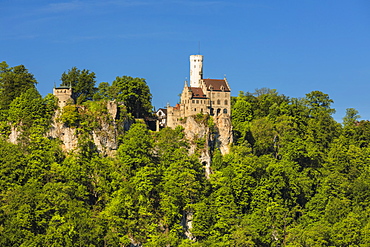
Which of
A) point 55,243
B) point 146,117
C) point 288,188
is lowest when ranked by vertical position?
point 55,243

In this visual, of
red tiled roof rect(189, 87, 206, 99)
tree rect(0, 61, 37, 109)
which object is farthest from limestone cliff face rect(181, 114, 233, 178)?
tree rect(0, 61, 37, 109)

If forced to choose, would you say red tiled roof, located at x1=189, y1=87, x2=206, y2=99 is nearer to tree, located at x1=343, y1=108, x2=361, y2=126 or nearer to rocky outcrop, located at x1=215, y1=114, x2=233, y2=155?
rocky outcrop, located at x1=215, y1=114, x2=233, y2=155

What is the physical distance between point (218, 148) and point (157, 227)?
618 inches

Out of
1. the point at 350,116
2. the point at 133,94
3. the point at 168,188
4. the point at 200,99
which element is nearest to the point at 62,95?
the point at 133,94

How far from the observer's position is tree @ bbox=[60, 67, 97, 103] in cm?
9850

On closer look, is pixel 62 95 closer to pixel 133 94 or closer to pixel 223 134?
pixel 133 94

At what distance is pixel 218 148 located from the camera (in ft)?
→ 319

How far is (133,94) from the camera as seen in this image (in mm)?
97625

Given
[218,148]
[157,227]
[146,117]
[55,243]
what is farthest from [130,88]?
[55,243]

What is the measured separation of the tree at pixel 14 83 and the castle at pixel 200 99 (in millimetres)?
18932

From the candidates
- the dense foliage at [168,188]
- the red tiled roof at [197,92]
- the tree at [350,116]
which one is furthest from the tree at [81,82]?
the tree at [350,116]

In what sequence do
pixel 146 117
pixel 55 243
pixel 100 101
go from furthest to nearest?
1. pixel 146 117
2. pixel 100 101
3. pixel 55 243

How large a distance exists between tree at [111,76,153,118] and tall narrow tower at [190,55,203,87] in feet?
28.2

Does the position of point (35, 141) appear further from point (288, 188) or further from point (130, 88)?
point (288, 188)
